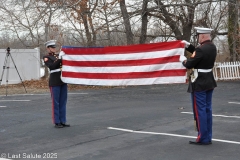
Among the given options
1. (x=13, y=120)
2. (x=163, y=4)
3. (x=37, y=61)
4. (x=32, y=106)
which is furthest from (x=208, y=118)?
(x=37, y=61)

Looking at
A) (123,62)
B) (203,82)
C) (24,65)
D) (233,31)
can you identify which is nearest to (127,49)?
(123,62)

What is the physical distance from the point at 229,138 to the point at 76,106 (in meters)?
6.70

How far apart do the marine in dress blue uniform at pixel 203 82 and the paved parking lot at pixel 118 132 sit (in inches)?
12.4

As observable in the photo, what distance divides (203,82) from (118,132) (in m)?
2.21

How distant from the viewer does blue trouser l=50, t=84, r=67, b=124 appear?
385 inches

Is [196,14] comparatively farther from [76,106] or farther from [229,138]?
[229,138]

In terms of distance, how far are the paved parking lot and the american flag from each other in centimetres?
105

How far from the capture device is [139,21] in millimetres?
25734

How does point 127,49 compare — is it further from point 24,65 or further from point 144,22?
point 24,65

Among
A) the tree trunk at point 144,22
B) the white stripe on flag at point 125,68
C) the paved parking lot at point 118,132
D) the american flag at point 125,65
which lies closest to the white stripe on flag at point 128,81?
the american flag at point 125,65

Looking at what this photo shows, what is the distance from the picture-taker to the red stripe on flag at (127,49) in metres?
8.68

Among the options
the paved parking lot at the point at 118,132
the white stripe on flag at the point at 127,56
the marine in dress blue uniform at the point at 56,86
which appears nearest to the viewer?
the paved parking lot at the point at 118,132

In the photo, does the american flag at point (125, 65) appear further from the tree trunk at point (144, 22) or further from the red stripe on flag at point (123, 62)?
the tree trunk at point (144, 22)

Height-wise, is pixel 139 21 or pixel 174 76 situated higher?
pixel 139 21
